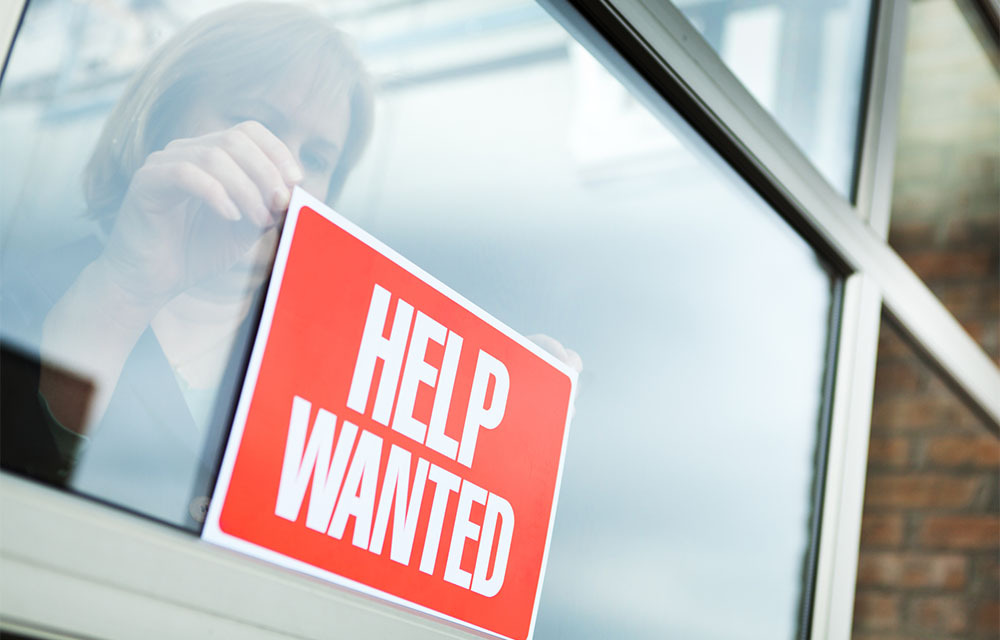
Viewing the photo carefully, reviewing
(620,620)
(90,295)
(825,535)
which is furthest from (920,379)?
(90,295)

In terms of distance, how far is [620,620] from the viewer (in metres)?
0.91

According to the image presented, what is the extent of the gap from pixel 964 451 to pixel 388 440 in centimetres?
160

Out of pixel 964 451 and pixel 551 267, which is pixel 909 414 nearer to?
pixel 964 451

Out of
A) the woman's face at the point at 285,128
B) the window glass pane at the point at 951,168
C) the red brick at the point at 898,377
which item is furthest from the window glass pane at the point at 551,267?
the window glass pane at the point at 951,168

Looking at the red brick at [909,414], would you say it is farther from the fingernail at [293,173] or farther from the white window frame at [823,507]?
the fingernail at [293,173]

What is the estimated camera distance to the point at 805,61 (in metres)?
1.26

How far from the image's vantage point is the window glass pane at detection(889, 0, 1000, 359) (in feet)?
5.19

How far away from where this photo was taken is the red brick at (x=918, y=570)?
6.53 ft

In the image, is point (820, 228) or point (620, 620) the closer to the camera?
point (620, 620)

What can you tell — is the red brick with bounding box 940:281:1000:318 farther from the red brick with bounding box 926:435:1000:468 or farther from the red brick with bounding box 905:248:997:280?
the red brick with bounding box 926:435:1000:468

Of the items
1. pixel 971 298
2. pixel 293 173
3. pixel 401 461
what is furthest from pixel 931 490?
pixel 293 173

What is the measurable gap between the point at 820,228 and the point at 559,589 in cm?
61

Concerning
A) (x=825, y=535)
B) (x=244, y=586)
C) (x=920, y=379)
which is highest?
(x=920, y=379)

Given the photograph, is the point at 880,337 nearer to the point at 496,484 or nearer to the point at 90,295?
the point at 496,484
